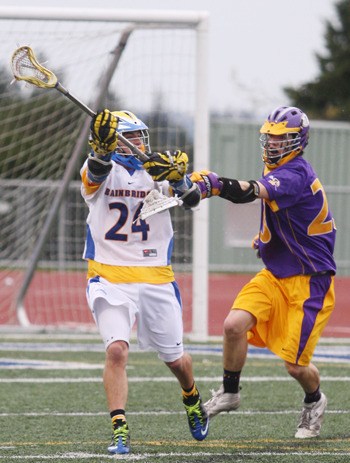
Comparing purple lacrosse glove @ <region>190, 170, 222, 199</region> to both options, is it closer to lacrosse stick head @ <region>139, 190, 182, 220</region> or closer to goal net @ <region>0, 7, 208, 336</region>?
lacrosse stick head @ <region>139, 190, 182, 220</region>

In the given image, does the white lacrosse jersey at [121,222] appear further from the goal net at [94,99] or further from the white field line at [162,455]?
the goal net at [94,99]

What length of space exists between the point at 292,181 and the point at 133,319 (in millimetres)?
1086

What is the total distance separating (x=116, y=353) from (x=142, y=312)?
347mm

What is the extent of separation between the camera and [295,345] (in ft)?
20.6

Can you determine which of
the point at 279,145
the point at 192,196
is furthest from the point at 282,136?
the point at 192,196

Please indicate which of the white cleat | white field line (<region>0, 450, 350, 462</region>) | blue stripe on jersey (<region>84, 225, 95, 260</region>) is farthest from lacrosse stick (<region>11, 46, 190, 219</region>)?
the white cleat

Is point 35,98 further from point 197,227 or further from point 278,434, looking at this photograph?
point 278,434

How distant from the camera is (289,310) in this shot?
6.41 metres

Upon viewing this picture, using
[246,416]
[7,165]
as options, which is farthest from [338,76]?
[246,416]

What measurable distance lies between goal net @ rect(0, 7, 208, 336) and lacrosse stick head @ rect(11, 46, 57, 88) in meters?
4.01

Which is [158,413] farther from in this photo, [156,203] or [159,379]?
[156,203]

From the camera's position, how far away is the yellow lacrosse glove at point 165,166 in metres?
5.72

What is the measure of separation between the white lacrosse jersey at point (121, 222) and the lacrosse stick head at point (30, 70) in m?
0.54

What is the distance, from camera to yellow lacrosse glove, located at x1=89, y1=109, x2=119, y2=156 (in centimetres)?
559
